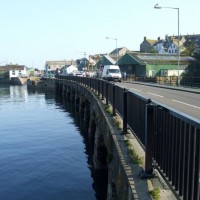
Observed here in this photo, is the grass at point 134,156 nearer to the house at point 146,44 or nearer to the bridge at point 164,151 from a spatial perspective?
the bridge at point 164,151

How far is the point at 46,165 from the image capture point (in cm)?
1792

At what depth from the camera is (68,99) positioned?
59.8 metres

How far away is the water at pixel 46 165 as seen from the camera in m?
14.0

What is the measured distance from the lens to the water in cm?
1395

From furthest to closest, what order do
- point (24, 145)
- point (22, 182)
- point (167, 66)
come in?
point (167, 66) < point (24, 145) < point (22, 182)

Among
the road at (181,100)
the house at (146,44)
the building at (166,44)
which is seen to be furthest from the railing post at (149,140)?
the house at (146,44)

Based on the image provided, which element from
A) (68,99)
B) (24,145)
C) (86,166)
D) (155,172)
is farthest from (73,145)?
(68,99)

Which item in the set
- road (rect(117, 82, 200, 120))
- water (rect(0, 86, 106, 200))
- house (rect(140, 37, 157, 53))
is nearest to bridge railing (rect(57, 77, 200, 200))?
road (rect(117, 82, 200, 120))

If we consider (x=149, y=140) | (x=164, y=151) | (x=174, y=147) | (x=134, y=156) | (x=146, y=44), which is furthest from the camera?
(x=146, y=44)

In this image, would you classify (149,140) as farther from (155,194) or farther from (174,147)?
(155,194)

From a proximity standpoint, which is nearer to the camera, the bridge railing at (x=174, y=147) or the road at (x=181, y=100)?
the bridge railing at (x=174, y=147)

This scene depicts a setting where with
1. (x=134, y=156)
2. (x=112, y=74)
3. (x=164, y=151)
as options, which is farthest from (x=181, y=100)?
(x=112, y=74)

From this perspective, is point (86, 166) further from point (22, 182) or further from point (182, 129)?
point (182, 129)

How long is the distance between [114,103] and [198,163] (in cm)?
896
